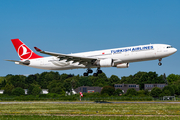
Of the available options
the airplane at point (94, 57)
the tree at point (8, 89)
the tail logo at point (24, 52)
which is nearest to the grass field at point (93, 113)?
the airplane at point (94, 57)

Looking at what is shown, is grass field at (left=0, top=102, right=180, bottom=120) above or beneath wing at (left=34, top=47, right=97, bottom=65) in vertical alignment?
beneath

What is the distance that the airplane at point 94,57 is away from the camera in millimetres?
44219

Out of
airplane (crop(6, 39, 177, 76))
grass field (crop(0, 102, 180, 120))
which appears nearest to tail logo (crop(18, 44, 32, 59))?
airplane (crop(6, 39, 177, 76))

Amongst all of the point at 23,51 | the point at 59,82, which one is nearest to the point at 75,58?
the point at 23,51

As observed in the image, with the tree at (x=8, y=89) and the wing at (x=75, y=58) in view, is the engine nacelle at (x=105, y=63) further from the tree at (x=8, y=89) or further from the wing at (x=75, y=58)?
the tree at (x=8, y=89)

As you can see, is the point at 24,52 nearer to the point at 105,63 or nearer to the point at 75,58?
the point at 75,58

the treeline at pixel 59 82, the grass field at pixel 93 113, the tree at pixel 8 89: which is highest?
the treeline at pixel 59 82

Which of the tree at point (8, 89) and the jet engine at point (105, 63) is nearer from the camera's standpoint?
the jet engine at point (105, 63)

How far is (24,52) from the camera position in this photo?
56.5 metres

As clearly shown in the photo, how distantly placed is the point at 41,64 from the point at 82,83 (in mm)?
106677

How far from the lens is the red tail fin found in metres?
55.7

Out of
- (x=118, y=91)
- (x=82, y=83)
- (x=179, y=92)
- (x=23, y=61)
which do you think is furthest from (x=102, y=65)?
(x=82, y=83)

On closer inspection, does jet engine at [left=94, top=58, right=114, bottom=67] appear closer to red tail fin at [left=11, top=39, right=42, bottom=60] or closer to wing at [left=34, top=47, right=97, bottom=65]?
wing at [left=34, top=47, right=97, bottom=65]

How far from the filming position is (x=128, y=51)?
4522 centimetres
